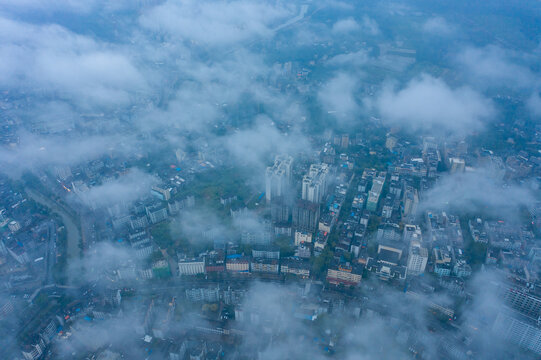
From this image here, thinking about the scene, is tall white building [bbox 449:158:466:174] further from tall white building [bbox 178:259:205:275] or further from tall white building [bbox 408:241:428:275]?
tall white building [bbox 178:259:205:275]

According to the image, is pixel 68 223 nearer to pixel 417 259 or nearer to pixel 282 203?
pixel 282 203

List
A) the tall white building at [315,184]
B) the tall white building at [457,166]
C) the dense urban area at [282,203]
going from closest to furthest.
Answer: the dense urban area at [282,203]
the tall white building at [315,184]
the tall white building at [457,166]

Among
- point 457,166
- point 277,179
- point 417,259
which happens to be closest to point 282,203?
point 277,179

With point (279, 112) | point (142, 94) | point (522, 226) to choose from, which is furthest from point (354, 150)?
point (142, 94)

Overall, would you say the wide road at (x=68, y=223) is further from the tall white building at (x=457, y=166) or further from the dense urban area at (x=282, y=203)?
the tall white building at (x=457, y=166)

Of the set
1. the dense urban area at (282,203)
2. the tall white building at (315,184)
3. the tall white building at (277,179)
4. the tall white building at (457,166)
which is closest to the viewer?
the dense urban area at (282,203)

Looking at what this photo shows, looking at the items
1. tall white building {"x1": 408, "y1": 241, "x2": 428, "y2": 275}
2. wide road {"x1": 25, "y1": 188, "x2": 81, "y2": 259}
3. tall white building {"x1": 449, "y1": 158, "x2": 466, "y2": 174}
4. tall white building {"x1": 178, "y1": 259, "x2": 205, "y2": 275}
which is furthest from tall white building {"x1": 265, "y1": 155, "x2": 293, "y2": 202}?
tall white building {"x1": 449, "y1": 158, "x2": 466, "y2": 174}

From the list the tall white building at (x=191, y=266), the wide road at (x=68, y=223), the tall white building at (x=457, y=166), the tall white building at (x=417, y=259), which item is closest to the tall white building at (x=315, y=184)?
the tall white building at (x=417, y=259)
